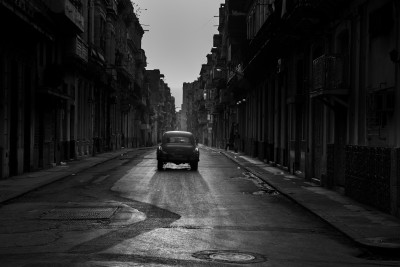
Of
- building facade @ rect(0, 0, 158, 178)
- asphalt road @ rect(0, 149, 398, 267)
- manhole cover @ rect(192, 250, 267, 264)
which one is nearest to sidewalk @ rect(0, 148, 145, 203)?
asphalt road @ rect(0, 149, 398, 267)

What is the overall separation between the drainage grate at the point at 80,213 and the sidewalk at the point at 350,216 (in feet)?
13.1

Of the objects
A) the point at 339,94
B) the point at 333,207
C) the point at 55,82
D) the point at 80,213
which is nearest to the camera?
the point at 80,213

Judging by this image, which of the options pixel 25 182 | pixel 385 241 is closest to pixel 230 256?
pixel 385 241

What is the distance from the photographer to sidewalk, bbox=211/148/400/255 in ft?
28.6

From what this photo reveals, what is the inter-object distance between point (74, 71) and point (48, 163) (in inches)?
311

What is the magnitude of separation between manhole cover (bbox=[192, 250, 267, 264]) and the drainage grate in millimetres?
3615

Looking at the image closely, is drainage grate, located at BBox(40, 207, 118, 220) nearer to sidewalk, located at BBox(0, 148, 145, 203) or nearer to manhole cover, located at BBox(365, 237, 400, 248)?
sidewalk, located at BBox(0, 148, 145, 203)

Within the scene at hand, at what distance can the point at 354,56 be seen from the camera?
1518 centimetres

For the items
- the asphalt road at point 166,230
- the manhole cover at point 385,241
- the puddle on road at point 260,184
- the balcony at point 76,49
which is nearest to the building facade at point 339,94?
the puddle on road at point 260,184

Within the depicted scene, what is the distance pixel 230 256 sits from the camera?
7625 mm

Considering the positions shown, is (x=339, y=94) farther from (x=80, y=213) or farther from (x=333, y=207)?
(x=80, y=213)

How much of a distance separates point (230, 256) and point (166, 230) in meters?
2.16

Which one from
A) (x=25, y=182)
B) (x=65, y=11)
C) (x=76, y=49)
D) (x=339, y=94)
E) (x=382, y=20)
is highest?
(x=65, y=11)

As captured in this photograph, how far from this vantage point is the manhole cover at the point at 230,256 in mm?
7367
